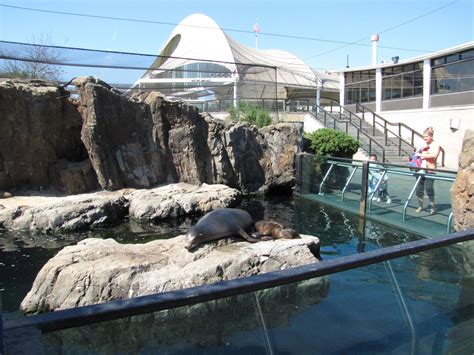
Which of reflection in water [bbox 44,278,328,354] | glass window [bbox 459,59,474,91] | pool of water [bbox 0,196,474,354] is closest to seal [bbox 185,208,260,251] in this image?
pool of water [bbox 0,196,474,354]

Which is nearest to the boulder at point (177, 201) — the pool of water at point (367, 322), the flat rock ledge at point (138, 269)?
the flat rock ledge at point (138, 269)

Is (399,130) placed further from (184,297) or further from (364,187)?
(184,297)

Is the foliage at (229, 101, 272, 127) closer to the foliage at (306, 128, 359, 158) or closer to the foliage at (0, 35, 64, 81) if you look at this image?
the foliage at (306, 128, 359, 158)

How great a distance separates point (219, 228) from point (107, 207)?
15.0 ft

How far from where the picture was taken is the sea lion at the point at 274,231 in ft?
23.5

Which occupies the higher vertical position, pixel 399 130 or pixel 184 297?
pixel 399 130

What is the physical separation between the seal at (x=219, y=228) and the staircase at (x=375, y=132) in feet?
39.8

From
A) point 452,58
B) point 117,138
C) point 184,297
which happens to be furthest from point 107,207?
point 452,58

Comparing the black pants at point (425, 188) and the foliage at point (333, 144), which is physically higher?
the foliage at point (333, 144)

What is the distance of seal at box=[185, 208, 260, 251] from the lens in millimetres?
6498

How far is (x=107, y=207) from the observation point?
10.4 m

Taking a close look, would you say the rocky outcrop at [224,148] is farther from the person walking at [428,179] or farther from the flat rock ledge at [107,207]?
the person walking at [428,179]

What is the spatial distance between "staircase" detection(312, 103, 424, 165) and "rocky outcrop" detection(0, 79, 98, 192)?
1231cm

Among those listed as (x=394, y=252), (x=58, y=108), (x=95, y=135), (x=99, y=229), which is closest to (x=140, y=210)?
(x=99, y=229)
